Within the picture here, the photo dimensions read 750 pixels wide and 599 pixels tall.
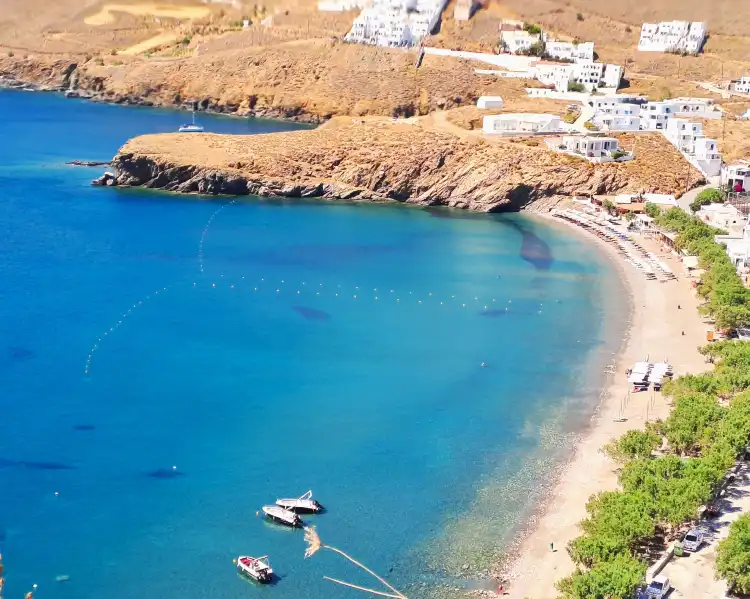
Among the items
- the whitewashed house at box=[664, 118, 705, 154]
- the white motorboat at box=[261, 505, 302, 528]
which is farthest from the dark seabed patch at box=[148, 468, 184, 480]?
the whitewashed house at box=[664, 118, 705, 154]

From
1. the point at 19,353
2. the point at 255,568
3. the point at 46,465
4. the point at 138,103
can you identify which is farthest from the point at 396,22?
the point at 255,568

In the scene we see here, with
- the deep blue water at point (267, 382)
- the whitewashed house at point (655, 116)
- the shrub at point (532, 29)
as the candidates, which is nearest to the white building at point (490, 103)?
the whitewashed house at point (655, 116)

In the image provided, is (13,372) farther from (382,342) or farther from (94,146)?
(94,146)

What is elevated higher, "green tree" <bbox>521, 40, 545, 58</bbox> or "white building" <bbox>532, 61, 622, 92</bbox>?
"green tree" <bbox>521, 40, 545, 58</bbox>

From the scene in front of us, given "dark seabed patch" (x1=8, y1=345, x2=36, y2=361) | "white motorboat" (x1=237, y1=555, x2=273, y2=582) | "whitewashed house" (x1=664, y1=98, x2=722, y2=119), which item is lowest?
"dark seabed patch" (x1=8, y1=345, x2=36, y2=361)

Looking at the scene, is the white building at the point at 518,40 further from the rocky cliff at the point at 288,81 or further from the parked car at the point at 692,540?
the parked car at the point at 692,540

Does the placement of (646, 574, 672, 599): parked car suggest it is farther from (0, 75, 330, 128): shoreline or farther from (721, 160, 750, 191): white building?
(0, 75, 330, 128): shoreline

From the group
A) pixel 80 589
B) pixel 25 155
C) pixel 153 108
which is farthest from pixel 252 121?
pixel 80 589
